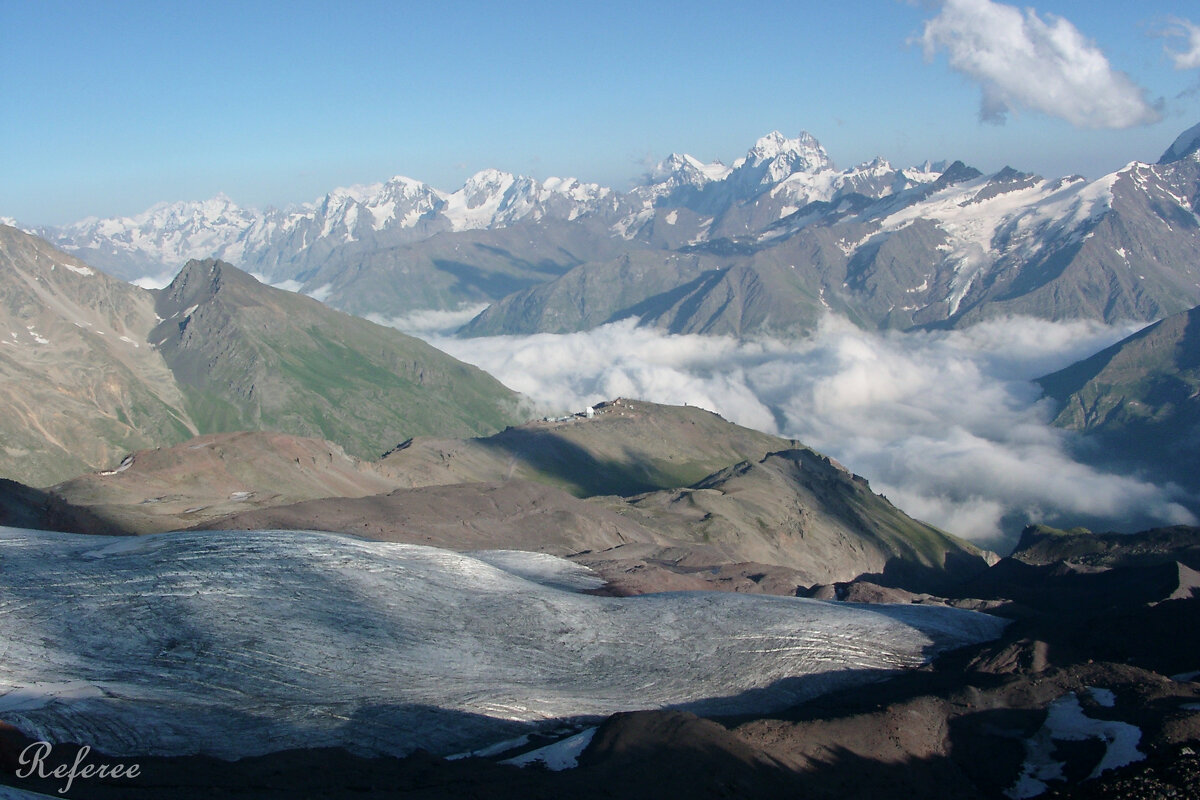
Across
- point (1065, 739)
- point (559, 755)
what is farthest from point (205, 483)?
point (1065, 739)

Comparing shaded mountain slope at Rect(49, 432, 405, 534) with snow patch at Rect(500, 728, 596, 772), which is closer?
snow patch at Rect(500, 728, 596, 772)

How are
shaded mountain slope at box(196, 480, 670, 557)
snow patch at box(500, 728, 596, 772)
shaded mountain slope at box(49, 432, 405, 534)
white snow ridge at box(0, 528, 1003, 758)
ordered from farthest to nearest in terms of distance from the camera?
shaded mountain slope at box(49, 432, 405, 534)
shaded mountain slope at box(196, 480, 670, 557)
white snow ridge at box(0, 528, 1003, 758)
snow patch at box(500, 728, 596, 772)

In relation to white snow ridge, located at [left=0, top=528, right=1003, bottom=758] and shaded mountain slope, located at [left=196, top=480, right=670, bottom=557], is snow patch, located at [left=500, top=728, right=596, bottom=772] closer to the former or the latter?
white snow ridge, located at [left=0, top=528, right=1003, bottom=758]

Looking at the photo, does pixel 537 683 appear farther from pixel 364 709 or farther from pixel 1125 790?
pixel 1125 790

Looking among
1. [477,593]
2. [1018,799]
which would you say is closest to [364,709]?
[477,593]

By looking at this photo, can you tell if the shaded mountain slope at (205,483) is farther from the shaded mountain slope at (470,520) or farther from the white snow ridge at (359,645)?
the white snow ridge at (359,645)

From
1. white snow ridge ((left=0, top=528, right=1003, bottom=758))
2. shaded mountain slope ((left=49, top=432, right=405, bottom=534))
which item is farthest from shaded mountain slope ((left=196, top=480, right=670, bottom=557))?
white snow ridge ((left=0, top=528, right=1003, bottom=758))

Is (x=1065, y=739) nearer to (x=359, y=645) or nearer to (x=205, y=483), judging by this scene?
(x=359, y=645)

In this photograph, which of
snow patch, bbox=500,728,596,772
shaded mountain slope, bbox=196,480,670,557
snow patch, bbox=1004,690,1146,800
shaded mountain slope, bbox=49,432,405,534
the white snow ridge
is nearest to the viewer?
snow patch, bbox=500,728,596,772

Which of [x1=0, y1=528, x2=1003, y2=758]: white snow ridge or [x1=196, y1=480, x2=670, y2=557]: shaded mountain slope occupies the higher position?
[x1=0, y1=528, x2=1003, y2=758]: white snow ridge
